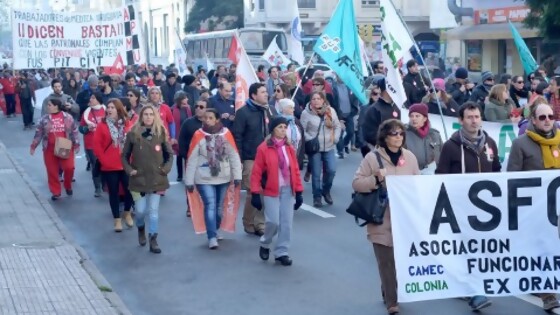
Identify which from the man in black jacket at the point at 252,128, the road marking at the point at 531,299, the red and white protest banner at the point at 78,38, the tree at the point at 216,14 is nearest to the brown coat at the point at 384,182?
the road marking at the point at 531,299

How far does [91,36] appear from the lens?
75.6 feet

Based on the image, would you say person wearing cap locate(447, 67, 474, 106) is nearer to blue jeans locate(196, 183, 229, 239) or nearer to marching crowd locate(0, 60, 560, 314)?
marching crowd locate(0, 60, 560, 314)

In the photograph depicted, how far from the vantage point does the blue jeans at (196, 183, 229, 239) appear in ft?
39.3

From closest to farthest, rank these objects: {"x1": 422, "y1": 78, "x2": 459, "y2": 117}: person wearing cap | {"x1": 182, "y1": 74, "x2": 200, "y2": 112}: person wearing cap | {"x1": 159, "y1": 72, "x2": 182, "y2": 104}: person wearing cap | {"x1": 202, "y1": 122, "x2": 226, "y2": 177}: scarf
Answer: {"x1": 202, "y1": 122, "x2": 226, "y2": 177}: scarf → {"x1": 422, "y1": 78, "x2": 459, "y2": 117}: person wearing cap → {"x1": 182, "y1": 74, "x2": 200, "y2": 112}: person wearing cap → {"x1": 159, "y1": 72, "x2": 182, "y2": 104}: person wearing cap

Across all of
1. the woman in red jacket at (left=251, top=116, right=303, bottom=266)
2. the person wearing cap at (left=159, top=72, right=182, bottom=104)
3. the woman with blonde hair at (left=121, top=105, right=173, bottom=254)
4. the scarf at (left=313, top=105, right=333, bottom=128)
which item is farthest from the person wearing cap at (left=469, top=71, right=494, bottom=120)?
the person wearing cap at (left=159, top=72, right=182, bottom=104)

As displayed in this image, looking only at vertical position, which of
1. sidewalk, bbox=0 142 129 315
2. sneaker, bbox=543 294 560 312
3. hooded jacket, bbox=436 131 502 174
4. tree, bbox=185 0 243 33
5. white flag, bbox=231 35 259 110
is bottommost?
sidewalk, bbox=0 142 129 315

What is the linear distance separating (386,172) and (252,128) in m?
4.32

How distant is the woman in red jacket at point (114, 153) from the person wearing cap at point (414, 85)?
543 cm

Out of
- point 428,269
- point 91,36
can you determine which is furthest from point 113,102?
point 91,36

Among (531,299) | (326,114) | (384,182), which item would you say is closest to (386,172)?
(384,182)

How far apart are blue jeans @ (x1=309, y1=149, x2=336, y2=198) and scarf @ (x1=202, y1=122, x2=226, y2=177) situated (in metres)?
2.99

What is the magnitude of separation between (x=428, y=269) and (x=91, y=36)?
Result: 15752 mm

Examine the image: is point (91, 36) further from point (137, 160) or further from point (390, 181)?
point (390, 181)

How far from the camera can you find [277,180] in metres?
10.9
